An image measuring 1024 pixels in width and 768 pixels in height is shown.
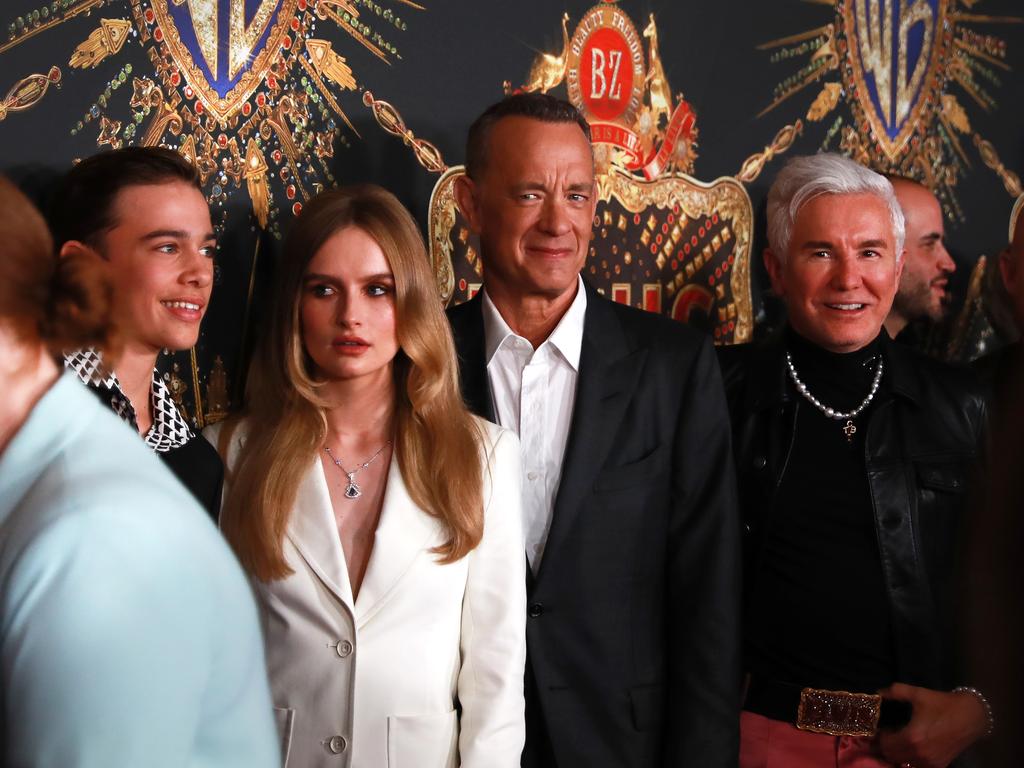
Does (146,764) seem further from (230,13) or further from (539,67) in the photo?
(539,67)

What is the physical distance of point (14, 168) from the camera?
224 cm

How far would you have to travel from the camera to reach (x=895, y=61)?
4.25 meters

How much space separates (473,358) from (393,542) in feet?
1.81

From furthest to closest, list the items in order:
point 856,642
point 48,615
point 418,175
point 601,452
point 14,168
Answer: point 418,175
point 856,642
point 601,452
point 14,168
point 48,615

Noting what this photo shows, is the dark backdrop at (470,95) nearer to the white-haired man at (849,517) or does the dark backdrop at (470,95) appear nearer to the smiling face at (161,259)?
the smiling face at (161,259)

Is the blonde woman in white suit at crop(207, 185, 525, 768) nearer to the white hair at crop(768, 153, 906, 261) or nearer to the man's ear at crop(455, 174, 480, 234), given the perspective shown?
the man's ear at crop(455, 174, 480, 234)

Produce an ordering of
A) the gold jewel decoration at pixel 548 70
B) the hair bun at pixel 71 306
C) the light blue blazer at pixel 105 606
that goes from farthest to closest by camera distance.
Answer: the gold jewel decoration at pixel 548 70 < the hair bun at pixel 71 306 < the light blue blazer at pixel 105 606

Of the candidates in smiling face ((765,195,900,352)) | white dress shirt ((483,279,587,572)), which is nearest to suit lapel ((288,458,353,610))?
white dress shirt ((483,279,587,572))

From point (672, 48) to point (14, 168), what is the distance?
2.00 metres

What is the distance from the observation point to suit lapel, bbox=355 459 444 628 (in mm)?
2180

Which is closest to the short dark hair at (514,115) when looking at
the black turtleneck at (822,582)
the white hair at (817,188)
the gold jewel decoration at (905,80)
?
the white hair at (817,188)

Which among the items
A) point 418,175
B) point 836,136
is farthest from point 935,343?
point 418,175

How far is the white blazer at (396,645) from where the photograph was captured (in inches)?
84.5

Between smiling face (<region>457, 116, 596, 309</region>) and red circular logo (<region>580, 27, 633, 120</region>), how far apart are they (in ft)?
2.40
